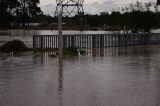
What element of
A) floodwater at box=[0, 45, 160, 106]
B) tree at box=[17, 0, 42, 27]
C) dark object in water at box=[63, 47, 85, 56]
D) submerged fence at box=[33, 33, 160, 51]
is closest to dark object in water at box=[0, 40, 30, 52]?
submerged fence at box=[33, 33, 160, 51]

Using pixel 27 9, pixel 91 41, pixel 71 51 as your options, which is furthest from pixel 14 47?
pixel 27 9

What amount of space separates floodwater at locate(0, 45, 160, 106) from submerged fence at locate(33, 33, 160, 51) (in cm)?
858

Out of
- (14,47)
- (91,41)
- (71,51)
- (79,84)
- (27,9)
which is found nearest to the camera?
(79,84)

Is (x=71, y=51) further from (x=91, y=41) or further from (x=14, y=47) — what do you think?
(x=91, y=41)

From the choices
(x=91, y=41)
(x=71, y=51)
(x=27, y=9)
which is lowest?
(x=71, y=51)

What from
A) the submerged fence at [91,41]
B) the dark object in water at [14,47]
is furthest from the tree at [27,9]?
the dark object in water at [14,47]

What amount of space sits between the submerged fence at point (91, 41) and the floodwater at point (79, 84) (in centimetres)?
858

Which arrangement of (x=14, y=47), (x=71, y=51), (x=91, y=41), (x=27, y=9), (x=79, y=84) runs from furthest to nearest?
(x=27, y=9), (x=91, y=41), (x=14, y=47), (x=71, y=51), (x=79, y=84)

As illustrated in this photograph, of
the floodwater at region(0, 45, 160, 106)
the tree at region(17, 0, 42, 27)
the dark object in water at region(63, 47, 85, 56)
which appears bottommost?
the floodwater at region(0, 45, 160, 106)

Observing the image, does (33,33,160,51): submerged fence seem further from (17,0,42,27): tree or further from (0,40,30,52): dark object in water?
(17,0,42,27): tree

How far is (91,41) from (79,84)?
18205 mm

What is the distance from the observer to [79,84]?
12336 mm

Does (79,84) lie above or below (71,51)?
below

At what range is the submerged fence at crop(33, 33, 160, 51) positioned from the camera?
88.4 ft
